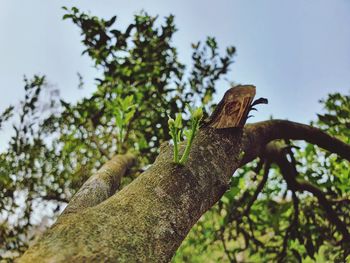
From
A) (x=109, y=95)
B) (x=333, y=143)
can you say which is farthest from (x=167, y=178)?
(x=109, y=95)

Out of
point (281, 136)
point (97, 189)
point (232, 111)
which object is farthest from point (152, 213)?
point (281, 136)

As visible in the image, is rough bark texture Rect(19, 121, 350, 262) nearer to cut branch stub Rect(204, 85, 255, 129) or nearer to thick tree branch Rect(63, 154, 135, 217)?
cut branch stub Rect(204, 85, 255, 129)

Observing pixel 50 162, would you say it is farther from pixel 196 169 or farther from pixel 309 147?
pixel 196 169

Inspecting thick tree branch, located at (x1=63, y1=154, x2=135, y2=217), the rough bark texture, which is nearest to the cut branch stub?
the rough bark texture

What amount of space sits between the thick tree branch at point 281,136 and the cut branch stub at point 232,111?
0.61 meters

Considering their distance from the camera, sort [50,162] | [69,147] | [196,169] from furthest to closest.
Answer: [50,162] → [69,147] → [196,169]

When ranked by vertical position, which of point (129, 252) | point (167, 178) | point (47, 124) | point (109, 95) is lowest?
point (129, 252)

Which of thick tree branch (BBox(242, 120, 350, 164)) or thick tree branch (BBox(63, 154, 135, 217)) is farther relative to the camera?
thick tree branch (BBox(242, 120, 350, 164))

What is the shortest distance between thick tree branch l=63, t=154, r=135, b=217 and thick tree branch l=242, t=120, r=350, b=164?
810mm

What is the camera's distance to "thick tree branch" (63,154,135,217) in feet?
4.56

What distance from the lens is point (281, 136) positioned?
2854 mm

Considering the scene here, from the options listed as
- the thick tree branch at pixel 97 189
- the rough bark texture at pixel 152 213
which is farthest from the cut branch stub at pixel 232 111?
the thick tree branch at pixel 97 189

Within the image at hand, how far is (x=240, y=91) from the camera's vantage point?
1.74 metres

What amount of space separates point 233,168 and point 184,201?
1.45 ft
